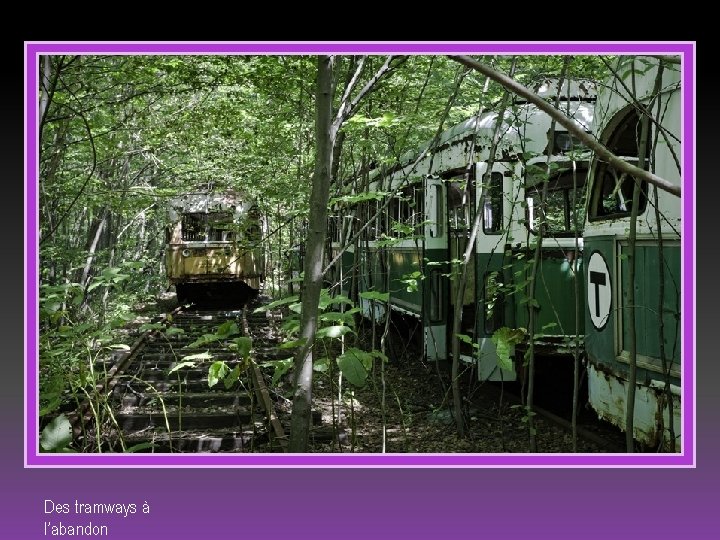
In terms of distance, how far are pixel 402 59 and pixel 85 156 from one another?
23.4 ft

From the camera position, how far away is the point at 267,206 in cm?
Answer: 1109

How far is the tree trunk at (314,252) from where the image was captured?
4133mm

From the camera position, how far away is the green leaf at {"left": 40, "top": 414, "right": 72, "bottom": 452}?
4113mm

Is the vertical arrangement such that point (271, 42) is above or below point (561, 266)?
above

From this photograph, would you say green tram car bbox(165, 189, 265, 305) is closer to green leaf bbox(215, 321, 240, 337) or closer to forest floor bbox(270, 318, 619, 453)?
forest floor bbox(270, 318, 619, 453)

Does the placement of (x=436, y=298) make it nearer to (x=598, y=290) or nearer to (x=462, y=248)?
(x=462, y=248)

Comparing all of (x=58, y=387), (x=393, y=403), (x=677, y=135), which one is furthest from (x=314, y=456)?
(x=393, y=403)

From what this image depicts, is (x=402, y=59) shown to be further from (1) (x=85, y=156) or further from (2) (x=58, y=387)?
(1) (x=85, y=156)

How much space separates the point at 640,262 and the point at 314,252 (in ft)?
7.79

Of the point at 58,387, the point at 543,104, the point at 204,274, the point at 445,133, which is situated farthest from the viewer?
the point at 204,274

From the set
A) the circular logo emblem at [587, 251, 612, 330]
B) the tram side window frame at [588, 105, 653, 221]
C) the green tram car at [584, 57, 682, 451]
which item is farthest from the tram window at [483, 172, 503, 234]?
the circular logo emblem at [587, 251, 612, 330]

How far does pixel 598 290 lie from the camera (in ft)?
19.3

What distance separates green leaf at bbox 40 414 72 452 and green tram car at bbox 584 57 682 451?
334cm

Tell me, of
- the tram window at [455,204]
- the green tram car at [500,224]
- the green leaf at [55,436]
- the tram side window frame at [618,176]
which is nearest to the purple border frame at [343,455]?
the green leaf at [55,436]
